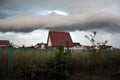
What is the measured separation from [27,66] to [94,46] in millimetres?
5031

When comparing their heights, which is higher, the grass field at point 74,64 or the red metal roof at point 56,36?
the red metal roof at point 56,36

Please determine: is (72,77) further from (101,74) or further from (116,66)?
(116,66)

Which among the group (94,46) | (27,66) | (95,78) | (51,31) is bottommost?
(95,78)

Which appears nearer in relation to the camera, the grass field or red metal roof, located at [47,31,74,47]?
the grass field

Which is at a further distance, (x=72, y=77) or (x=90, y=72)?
(x=90, y=72)

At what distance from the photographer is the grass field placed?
850cm

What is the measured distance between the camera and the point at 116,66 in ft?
40.1

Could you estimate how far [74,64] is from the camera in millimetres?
10242

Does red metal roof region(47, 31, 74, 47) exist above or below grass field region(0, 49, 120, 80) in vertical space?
above

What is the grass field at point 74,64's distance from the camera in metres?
8.50

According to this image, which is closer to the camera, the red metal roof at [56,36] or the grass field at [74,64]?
the grass field at [74,64]

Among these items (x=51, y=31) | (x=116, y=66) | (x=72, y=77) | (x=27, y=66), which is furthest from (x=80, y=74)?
(x=51, y=31)

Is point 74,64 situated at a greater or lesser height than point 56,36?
lesser

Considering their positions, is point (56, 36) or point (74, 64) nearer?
point (74, 64)
